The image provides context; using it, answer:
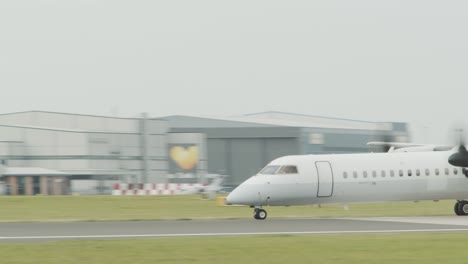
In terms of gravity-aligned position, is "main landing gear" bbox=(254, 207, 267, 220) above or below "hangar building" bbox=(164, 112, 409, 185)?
below

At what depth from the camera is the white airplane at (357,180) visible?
113 ft

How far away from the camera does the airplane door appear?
115 feet

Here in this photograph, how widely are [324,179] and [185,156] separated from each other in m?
68.5

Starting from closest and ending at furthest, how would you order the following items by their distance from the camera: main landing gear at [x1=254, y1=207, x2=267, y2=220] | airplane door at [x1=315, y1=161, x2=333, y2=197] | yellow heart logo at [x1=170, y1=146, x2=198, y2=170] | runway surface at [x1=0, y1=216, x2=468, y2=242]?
1. runway surface at [x1=0, y1=216, x2=468, y2=242]
2. main landing gear at [x1=254, y1=207, x2=267, y2=220]
3. airplane door at [x1=315, y1=161, x2=333, y2=197]
4. yellow heart logo at [x1=170, y1=146, x2=198, y2=170]

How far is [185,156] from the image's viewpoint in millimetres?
Answer: 103000

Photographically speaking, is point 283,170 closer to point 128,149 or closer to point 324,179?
point 324,179

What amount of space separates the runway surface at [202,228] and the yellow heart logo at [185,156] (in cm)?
7166

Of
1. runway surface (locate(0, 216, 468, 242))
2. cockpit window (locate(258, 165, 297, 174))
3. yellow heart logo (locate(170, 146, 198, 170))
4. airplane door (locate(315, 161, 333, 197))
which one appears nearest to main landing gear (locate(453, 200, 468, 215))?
airplane door (locate(315, 161, 333, 197))

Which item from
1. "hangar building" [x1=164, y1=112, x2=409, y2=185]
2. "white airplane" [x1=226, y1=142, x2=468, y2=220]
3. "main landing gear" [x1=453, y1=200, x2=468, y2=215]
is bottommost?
"main landing gear" [x1=453, y1=200, x2=468, y2=215]

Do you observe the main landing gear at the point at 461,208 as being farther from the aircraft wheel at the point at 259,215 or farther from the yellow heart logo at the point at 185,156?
the yellow heart logo at the point at 185,156

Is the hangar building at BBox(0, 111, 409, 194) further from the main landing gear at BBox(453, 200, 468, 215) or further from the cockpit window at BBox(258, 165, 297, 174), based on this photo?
the cockpit window at BBox(258, 165, 297, 174)

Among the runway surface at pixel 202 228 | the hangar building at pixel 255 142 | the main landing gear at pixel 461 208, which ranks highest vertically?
the hangar building at pixel 255 142

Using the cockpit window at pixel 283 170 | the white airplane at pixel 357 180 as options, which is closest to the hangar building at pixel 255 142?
the white airplane at pixel 357 180


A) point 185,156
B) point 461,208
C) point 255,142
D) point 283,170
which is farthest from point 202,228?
point 255,142
